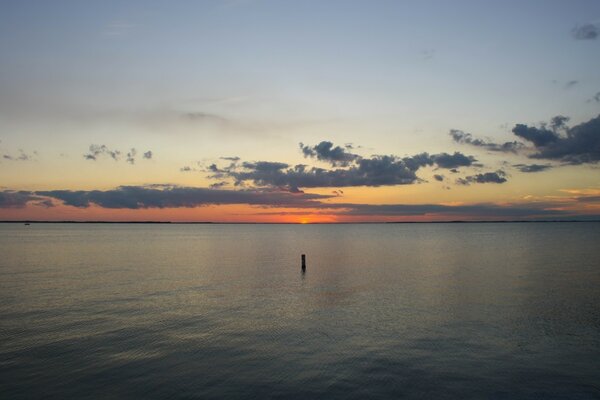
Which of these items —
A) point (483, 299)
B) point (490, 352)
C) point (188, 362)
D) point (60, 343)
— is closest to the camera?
point (188, 362)

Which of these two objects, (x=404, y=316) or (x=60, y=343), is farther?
(x=404, y=316)

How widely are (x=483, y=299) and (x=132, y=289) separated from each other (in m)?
32.6

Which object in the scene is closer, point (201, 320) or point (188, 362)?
point (188, 362)

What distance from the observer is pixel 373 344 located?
80.8 ft

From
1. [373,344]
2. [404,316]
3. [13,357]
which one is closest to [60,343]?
[13,357]

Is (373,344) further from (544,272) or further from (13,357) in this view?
(544,272)

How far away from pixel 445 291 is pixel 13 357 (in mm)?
A: 34961

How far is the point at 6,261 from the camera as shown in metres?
71.4

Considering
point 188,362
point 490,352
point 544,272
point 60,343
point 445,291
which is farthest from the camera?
point 544,272

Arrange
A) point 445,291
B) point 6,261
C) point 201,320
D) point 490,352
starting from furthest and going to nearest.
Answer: point 6,261 < point 445,291 < point 201,320 < point 490,352

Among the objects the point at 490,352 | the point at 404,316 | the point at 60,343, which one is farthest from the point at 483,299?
the point at 60,343

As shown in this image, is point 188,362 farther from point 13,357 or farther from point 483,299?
point 483,299

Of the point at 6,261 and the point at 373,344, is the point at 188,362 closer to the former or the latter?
the point at 373,344

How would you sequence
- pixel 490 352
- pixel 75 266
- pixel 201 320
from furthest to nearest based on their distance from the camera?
pixel 75 266 < pixel 201 320 < pixel 490 352
